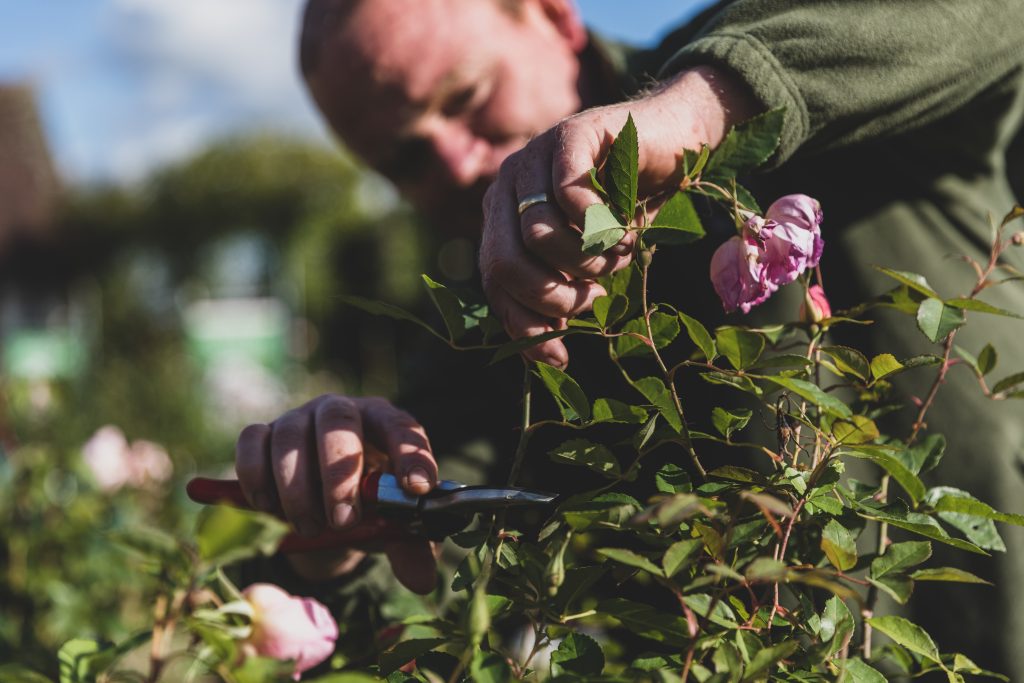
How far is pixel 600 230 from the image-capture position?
634mm

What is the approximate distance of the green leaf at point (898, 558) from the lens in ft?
2.18

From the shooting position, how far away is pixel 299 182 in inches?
760

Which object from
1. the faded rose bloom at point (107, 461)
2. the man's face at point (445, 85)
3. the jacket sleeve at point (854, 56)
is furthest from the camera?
the faded rose bloom at point (107, 461)

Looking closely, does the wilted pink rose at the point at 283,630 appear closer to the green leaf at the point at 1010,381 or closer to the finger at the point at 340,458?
the finger at the point at 340,458

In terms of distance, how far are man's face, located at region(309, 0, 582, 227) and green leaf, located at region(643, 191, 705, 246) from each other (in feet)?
4.15

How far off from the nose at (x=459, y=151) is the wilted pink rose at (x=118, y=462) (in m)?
1.12

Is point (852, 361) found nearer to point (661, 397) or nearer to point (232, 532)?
point (661, 397)

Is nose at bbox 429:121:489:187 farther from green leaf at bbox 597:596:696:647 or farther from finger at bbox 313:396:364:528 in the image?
green leaf at bbox 597:596:696:647

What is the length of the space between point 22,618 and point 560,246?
1.68 m

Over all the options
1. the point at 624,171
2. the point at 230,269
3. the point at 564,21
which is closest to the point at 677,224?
the point at 624,171

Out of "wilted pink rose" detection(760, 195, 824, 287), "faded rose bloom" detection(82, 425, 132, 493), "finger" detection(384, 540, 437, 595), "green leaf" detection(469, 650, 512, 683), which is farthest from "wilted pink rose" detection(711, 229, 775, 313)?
"faded rose bloom" detection(82, 425, 132, 493)

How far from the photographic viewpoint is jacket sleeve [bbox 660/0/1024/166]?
2.83ft

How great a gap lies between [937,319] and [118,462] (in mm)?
2242

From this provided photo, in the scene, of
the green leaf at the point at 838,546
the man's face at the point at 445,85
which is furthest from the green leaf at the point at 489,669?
the man's face at the point at 445,85
